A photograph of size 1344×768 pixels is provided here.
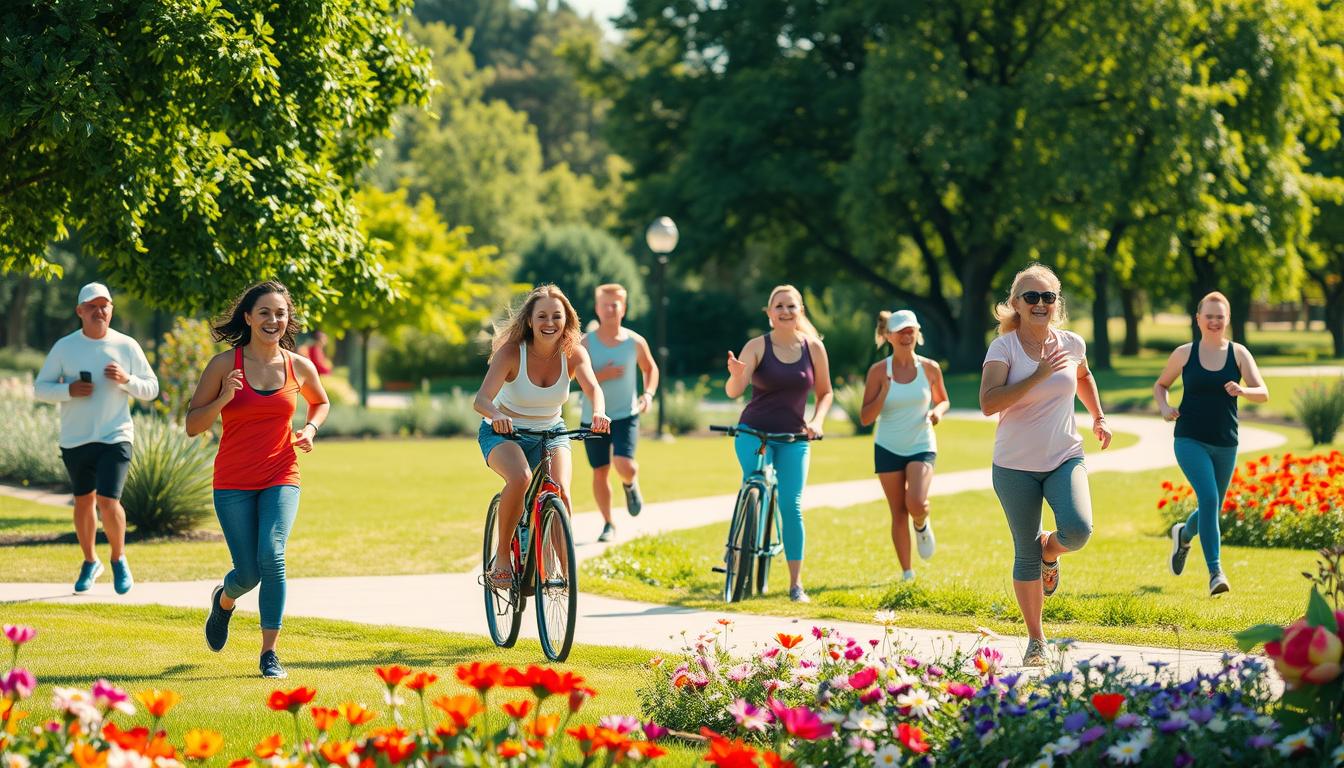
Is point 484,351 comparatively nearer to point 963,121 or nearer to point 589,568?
point 589,568

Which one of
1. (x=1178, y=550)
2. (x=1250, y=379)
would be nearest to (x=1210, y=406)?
(x=1250, y=379)

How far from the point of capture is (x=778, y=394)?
9.37m

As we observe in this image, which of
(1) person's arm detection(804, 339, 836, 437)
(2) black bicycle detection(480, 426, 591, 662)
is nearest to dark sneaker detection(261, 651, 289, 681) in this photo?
(2) black bicycle detection(480, 426, 591, 662)

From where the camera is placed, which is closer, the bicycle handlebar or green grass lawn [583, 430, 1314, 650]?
green grass lawn [583, 430, 1314, 650]

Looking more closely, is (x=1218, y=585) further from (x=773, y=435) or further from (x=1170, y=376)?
(x=773, y=435)

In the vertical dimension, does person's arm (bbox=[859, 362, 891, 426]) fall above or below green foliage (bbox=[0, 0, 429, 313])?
below

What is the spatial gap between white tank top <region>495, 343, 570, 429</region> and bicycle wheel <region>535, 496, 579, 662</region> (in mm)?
537

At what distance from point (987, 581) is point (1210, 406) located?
2037 millimetres

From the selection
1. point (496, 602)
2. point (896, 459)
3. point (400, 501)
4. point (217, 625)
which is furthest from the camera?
point (400, 501)

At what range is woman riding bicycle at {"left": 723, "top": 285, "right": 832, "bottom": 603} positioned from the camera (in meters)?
9.33

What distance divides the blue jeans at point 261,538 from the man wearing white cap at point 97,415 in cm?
314

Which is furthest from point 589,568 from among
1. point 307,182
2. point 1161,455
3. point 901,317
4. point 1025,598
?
point 1161,455

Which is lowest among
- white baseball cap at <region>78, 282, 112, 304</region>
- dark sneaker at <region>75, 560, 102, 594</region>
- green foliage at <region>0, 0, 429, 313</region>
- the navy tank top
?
dark sneaker at <region>75, 560, 102, 594</region>

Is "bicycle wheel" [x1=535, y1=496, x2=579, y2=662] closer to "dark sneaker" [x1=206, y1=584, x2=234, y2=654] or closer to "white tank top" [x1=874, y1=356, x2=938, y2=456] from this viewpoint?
"dark sneaker" [x1=206, y1=584, x2=234, y2=654]
